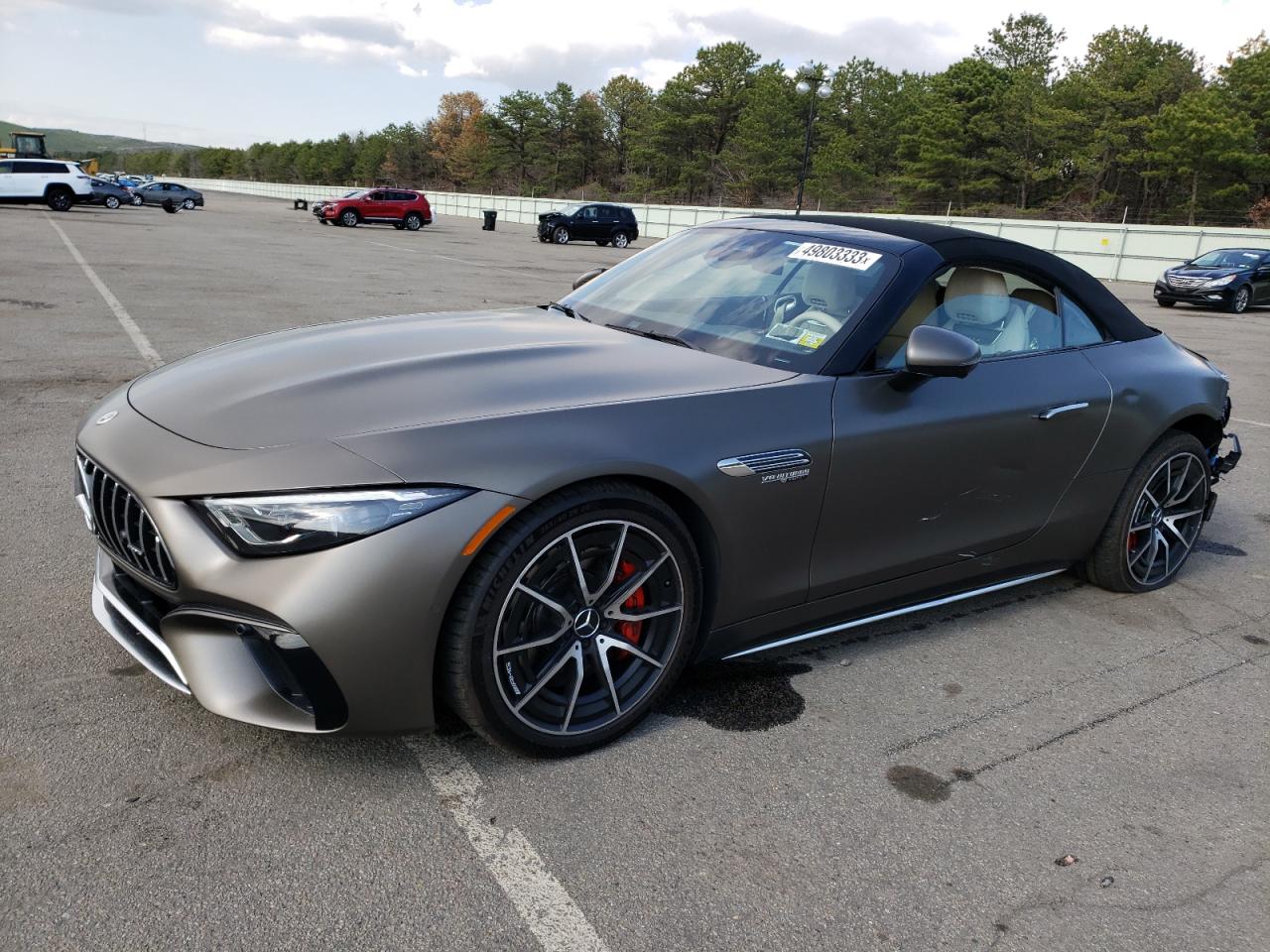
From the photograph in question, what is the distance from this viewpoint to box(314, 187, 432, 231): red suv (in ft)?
127

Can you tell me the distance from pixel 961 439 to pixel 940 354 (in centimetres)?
40

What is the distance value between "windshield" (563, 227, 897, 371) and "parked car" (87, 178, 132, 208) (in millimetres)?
39918

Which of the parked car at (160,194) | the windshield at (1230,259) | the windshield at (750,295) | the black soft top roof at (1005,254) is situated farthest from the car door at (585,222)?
the windshield at (750,295)

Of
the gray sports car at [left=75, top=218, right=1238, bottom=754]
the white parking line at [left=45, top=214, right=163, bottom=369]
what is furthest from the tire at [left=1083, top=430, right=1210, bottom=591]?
the white parking line at [left=45, top=214, right=163, bottom=369]

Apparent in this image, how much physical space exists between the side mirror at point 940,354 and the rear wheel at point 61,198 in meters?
38.8

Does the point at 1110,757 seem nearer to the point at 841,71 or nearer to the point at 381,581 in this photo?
the point at 381,581

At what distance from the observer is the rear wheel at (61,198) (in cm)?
3444

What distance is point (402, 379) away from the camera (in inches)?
109

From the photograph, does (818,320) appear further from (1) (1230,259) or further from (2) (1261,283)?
(1) (1230,259)

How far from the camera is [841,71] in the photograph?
86.2 meters

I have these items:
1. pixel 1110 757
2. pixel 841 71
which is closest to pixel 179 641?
pixel 1110 757

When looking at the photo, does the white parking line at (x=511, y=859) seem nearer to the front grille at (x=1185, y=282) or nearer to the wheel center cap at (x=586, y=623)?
the wheel center cap at (x=586, y=623)

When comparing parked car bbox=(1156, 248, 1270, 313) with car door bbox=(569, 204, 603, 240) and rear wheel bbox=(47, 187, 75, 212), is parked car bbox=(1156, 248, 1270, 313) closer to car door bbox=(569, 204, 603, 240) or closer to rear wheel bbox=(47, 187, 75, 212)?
car door bbox=(569, 204, 603, 240)

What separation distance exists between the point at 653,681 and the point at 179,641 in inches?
47.8
